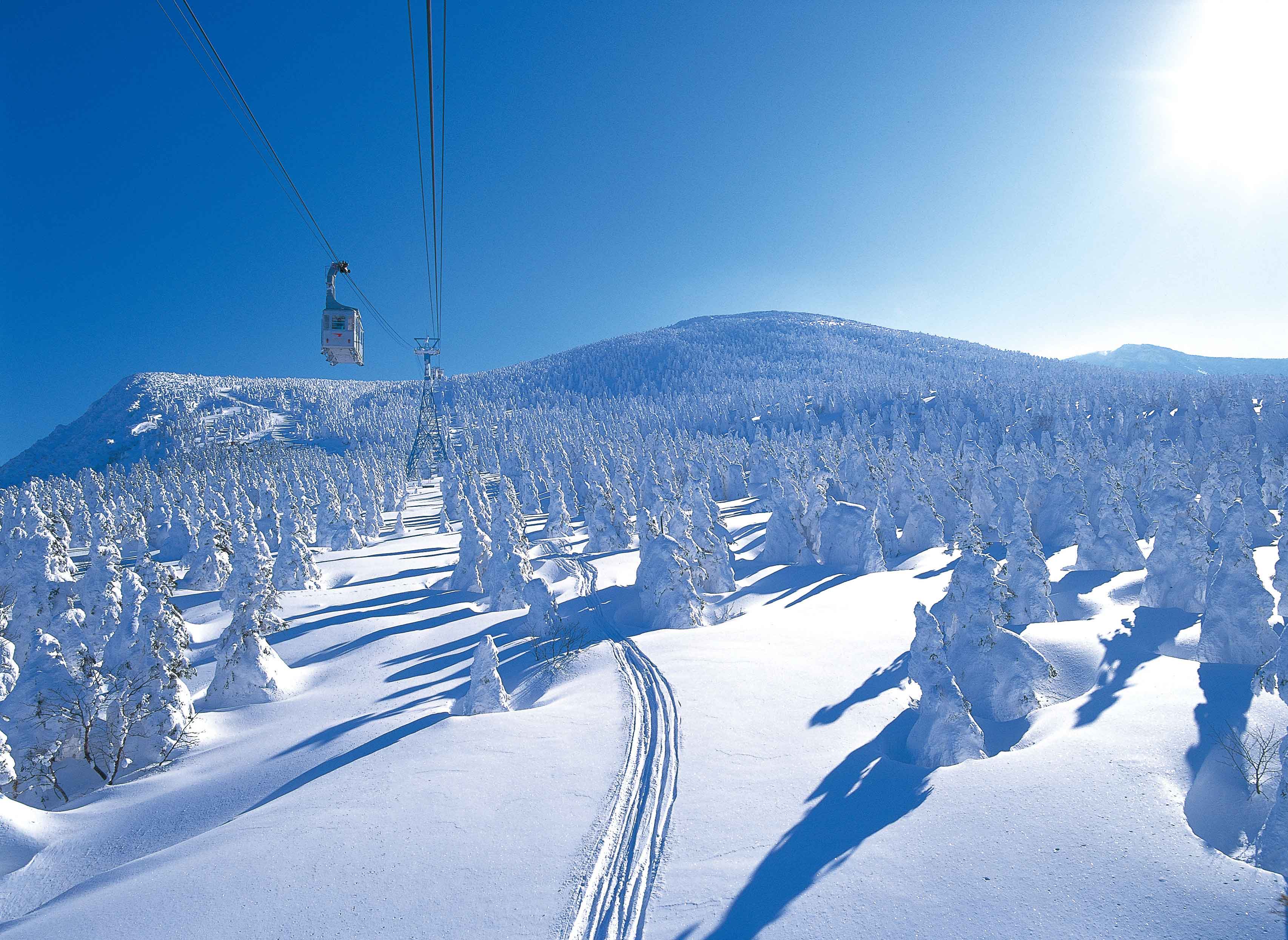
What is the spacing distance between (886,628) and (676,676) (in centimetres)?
1083

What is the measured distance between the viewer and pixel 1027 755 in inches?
448

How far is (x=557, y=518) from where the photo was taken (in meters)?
57.8

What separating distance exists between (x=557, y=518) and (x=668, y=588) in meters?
32.2

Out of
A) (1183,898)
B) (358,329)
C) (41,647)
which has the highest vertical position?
(358,329)

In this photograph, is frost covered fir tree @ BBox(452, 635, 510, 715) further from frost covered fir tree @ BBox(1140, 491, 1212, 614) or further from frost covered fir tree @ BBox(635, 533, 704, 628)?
frost covered fir tree @ BBox(1140, 491, 1212, 614)

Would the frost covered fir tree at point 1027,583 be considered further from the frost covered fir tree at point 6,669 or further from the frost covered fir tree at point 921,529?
the frost covered fir tree at point 6,669

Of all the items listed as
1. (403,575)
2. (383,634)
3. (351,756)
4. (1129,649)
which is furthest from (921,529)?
(351,756)

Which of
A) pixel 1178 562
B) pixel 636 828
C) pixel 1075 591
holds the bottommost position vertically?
pixel 1075 591

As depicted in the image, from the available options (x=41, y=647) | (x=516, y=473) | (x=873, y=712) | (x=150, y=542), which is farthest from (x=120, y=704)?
(x=516, y=473)

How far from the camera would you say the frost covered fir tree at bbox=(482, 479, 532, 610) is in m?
31.3

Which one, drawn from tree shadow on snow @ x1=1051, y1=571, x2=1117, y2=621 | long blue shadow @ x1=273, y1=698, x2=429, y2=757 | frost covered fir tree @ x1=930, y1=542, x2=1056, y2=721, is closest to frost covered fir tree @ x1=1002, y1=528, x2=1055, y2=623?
tree shadow on snow @ x1=1051, y1=571, x2=1117, y2=621

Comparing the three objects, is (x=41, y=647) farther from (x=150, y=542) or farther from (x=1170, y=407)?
(x=1170, y=407)

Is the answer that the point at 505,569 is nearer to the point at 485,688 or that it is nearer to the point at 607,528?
the point at 485,688

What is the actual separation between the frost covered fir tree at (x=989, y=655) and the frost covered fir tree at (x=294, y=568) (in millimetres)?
40456
